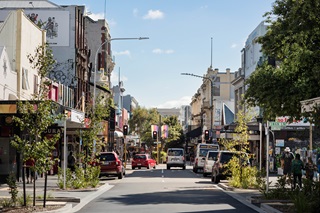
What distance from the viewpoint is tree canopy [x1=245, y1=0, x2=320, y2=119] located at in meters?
25.4

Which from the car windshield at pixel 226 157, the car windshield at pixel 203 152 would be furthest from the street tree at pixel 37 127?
the car windshield at pixel 203 152

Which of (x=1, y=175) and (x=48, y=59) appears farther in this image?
(x=1, y=175)

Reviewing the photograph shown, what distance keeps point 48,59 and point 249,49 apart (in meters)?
49.3

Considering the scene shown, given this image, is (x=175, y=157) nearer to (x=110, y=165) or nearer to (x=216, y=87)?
(x=110, y=165)

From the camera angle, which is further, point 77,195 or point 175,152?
point 175,152

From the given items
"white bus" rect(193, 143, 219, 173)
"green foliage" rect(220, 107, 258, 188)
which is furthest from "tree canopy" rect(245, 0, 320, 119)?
"white bus" rect(193, 143, 219, 173)

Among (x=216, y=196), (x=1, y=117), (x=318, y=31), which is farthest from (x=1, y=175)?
(x=318, y=31)

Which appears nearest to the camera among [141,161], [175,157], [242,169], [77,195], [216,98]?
[77,195]

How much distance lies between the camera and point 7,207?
1814 cm

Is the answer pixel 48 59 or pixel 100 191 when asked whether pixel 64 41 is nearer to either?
pixel 100 191

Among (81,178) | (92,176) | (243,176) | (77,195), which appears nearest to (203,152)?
(243,176)

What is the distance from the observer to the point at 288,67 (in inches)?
1094

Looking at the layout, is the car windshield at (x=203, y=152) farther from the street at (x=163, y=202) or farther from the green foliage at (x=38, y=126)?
the green foliage at (x=38, y=126)

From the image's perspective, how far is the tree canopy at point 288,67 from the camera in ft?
83.3
